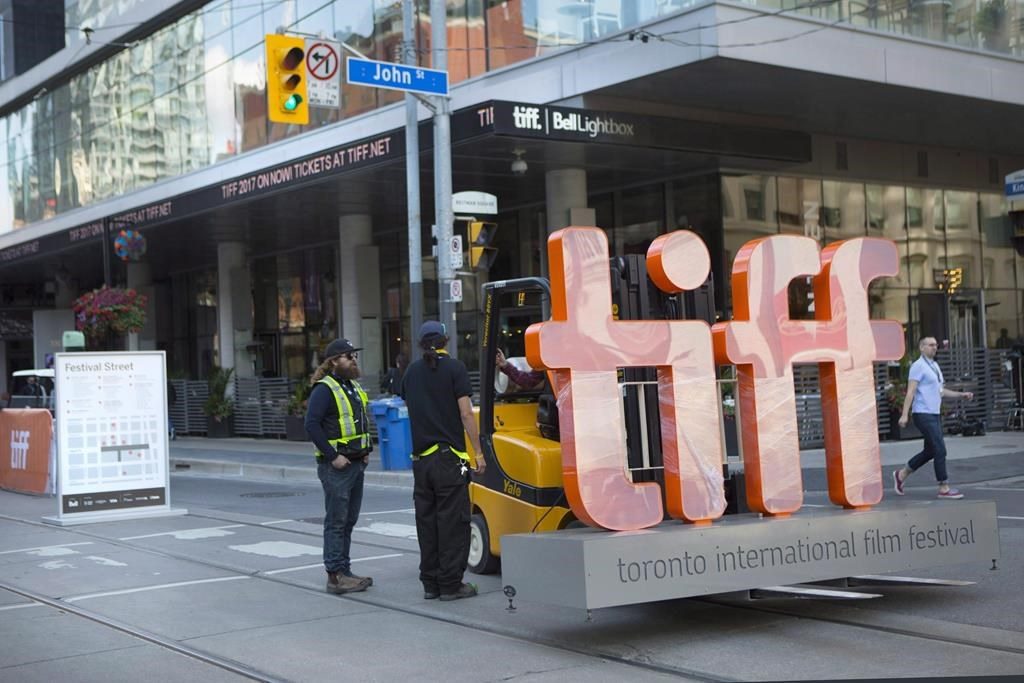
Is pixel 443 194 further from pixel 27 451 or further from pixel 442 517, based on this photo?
pixel 442 517

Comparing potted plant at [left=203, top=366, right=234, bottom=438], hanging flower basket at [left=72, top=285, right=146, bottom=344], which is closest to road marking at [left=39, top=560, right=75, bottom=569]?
hanging flower basket at [left=72, top=285, right=146, bottom=344]

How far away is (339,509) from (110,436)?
7.15 meters

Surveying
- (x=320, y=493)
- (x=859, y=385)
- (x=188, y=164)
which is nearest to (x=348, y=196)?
(x=188, y=164)

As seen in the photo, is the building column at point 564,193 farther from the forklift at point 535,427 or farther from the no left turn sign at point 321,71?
the forklift at point 535,427

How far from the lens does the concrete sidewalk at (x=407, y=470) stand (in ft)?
53.2

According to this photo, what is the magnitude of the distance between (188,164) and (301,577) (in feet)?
79.1

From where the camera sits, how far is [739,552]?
23.4 ft

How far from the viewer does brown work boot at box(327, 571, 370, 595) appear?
904cm

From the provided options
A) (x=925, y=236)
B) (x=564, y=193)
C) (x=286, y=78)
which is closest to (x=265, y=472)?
(x=564, y=193)

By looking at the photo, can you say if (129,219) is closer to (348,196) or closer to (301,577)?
(348,196)

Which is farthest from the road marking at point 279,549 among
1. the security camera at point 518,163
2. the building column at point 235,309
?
the building column at point 235,309

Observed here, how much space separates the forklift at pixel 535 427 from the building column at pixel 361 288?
789 inches

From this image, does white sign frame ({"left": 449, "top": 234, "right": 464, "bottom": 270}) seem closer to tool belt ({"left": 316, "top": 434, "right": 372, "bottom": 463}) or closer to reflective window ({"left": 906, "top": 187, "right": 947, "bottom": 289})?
tool belt ({"left": 316, "top": 434, "right": 372, "bottom": 463})

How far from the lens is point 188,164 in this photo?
105 feet
